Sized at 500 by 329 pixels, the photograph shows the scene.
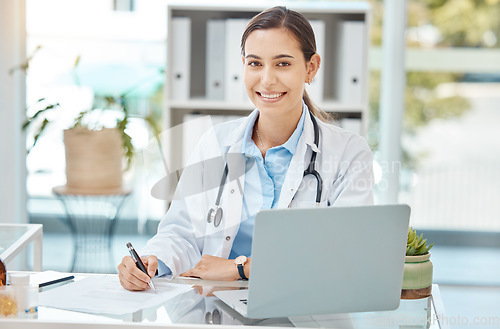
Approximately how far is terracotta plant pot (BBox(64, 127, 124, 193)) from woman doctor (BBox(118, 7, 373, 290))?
4.19ft

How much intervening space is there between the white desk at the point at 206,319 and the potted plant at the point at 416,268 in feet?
0.11

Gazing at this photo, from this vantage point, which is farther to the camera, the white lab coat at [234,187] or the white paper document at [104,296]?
the white lab coat at [234,187]

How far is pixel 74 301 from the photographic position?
123cm

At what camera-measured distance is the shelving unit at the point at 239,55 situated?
2.84 meters

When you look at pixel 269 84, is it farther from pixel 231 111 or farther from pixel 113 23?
pixel 113 23

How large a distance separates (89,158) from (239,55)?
2.93ft

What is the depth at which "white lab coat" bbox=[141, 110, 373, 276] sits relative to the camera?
5.60 feet

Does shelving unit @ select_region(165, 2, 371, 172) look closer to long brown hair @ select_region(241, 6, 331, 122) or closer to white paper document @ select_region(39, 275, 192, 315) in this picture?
long brown hair @ select_region(241, 6, 331, 122)

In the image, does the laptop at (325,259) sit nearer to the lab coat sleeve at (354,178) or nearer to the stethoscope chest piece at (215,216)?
the lab coat sleeve at (354,178)

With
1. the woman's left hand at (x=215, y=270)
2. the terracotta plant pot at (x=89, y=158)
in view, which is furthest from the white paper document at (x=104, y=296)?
the terracotta plant pot at (x=89, y=158)

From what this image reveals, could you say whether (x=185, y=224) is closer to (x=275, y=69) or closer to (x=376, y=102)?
(x=275, y=69)

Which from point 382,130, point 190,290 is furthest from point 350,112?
point 190,290

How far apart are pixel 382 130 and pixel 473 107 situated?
2.38 ft

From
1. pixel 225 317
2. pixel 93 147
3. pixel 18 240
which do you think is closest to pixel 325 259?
pixel 225 317
